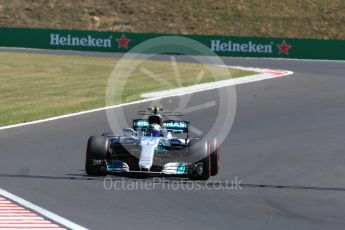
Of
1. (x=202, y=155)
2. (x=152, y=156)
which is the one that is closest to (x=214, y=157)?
(x=202, y=155)

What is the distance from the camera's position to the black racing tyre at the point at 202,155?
55.3 ft

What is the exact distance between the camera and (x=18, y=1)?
228 feet

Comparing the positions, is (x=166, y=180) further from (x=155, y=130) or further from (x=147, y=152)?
(x=155, y=130)

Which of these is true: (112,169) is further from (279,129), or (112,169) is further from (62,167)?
(279,129)

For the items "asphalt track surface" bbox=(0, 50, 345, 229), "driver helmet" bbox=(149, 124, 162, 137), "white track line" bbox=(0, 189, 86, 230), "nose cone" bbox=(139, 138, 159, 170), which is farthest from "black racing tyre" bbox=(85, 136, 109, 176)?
Result: "white track line" bbox=(0, 189, 86, 230)

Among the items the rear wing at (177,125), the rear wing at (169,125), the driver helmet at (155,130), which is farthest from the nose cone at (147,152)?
the rear wing at (177,125)

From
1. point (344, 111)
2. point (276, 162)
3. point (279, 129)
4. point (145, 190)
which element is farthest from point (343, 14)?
point (145, 190)

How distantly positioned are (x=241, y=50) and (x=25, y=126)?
91.9 feet

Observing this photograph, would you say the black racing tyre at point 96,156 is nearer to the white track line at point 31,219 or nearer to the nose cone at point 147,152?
the nose cone at point 147,152

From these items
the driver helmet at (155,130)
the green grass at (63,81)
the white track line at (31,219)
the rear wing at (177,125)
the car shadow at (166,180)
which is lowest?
the white track line at (31,219)

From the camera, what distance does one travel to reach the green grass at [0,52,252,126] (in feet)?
95.6

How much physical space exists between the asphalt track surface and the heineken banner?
19425 millimetres

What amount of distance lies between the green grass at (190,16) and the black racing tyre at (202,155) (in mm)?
47927

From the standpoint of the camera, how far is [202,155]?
16.9 metres
